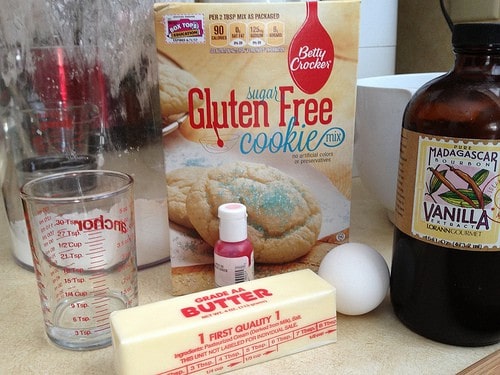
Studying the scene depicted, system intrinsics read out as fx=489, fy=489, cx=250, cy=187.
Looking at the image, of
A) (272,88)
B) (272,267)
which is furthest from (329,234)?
(272,88)

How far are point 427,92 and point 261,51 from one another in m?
0.17

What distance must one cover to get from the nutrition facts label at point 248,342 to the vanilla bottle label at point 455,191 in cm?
13

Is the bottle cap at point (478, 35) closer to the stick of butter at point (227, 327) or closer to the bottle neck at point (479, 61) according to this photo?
the bottle neck at point (479, 61)

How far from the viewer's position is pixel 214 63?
1.64ft

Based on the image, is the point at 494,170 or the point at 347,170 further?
the point at 347,170

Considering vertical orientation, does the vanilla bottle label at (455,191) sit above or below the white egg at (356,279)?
above

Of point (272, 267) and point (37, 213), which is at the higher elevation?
point (37, 213)

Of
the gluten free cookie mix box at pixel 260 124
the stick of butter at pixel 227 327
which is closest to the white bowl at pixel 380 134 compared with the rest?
the gluten free cookie mix box at pixel 260 124

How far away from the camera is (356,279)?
0.48m

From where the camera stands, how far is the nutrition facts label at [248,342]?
1.35 feet

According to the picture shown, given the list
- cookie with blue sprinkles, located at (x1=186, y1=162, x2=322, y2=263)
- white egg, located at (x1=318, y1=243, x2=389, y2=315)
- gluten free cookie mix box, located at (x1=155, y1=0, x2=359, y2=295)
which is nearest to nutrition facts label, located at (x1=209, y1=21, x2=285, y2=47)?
gluten free cookie mix box, located at (x1=155, y1=0, x2=359, y2=295)

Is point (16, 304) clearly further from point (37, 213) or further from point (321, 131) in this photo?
point (321, 131)

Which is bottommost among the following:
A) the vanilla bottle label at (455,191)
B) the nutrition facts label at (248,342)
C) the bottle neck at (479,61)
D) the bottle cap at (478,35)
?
the nutrition facts label at (248,342)

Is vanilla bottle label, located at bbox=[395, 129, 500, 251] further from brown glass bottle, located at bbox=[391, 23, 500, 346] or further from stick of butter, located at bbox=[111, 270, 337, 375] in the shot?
stick of butter, located at bbox=[111, 270, 337, 375]
